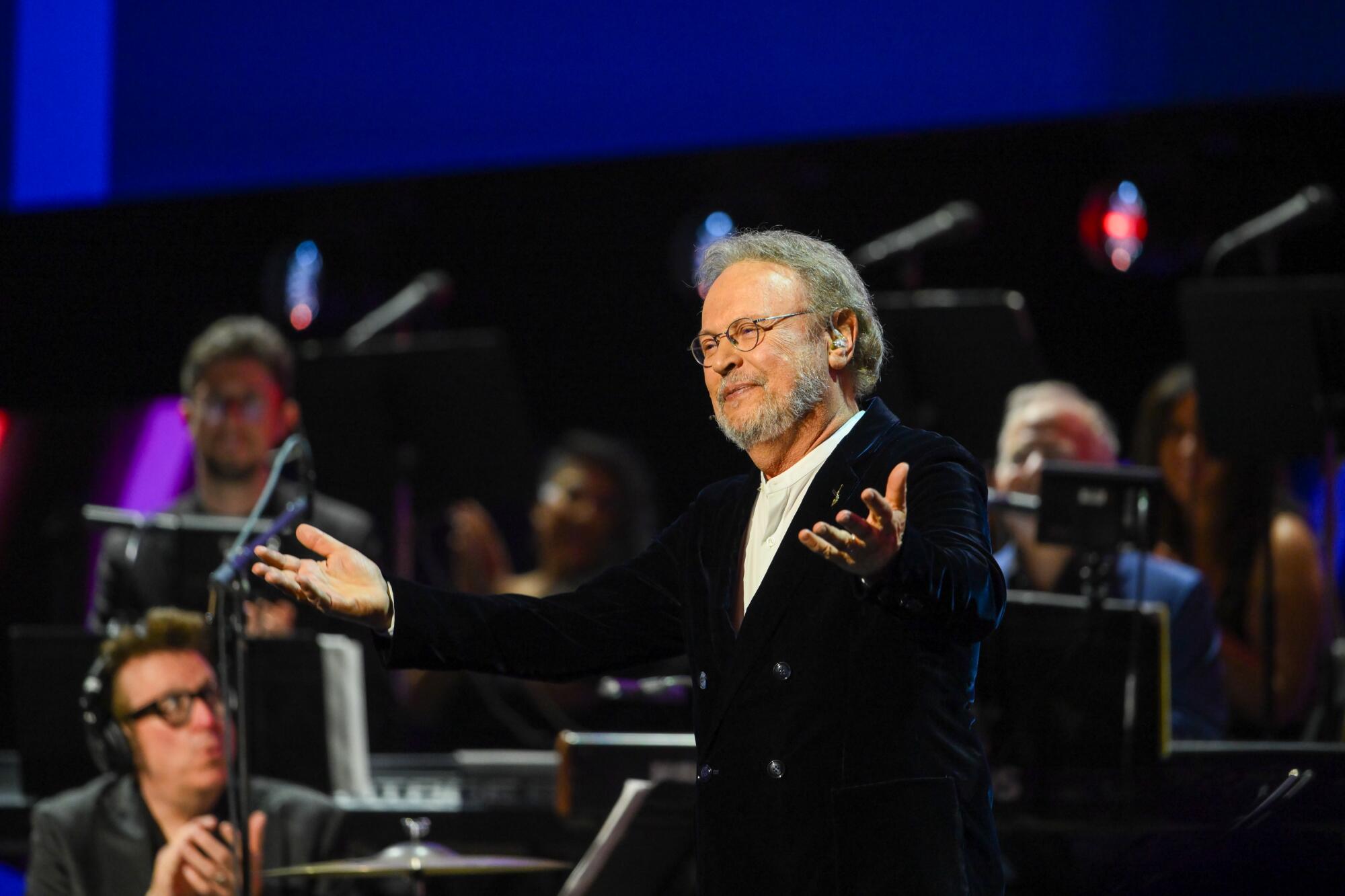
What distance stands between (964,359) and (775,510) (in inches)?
89.3

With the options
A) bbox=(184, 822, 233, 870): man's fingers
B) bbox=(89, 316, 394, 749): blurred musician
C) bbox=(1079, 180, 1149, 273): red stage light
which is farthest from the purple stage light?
bbox=(1079, 180, 1149, 273): red stage light

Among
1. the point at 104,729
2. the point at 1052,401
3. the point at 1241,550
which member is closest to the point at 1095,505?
the point at 1052,401

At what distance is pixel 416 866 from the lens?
315cm

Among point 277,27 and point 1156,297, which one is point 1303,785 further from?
point 277,27

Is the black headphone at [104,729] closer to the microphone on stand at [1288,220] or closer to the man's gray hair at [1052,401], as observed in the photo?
the man's gray hair at [1052,401]

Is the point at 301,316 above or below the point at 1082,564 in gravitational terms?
above

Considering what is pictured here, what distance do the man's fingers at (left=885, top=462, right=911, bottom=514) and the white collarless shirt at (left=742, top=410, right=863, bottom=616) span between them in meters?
0.35

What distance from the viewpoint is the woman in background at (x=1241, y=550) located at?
4.72m

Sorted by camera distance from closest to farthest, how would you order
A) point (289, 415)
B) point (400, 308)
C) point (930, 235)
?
point (930, 235) → point (289, 415) → point (400, 308)

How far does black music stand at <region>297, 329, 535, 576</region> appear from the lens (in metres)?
5.15

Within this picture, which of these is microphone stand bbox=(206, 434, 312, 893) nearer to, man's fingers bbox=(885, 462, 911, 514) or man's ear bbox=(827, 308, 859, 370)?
man's ear bbox=(827, 308, 859, 370)

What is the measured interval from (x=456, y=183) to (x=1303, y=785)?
496cm

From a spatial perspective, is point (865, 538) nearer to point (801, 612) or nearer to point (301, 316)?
point (801, 612)

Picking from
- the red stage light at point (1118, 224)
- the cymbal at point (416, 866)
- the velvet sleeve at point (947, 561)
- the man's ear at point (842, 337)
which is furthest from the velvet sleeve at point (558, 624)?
the red stage light at point (1118, 224)
